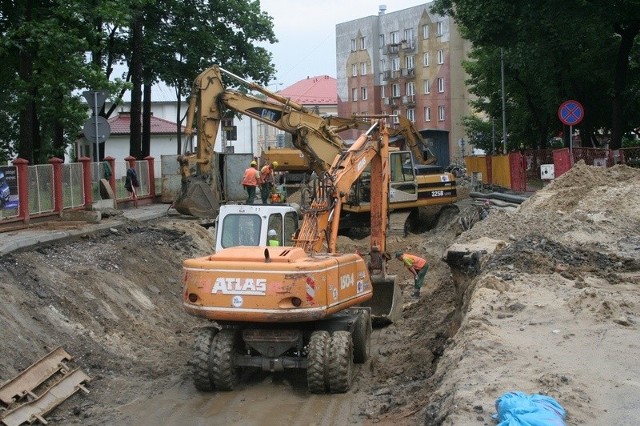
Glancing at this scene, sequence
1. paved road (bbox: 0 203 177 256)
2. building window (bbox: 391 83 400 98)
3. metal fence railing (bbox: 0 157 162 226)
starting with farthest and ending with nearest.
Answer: building window (bbox: 391 83 400 98) < metal fence railing (bbox: 0 157 162 226) < paved road (bbox: 0 203 177 256)

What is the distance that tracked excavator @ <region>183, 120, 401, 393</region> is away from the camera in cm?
1143

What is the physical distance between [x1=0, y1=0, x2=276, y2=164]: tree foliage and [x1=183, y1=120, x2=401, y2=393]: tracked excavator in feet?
44.0

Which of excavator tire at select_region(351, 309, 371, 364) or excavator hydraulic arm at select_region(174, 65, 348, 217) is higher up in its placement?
excavator hydraulic arm at select_region(174, 65, 348, 217)

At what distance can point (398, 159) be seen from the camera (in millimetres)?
26281

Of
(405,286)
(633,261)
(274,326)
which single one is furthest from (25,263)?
(633,261)

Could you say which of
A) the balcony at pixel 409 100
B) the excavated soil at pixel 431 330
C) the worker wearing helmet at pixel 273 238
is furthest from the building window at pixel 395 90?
the worker wearing helmet at pixel 273 238

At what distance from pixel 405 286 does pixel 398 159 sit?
646 cm

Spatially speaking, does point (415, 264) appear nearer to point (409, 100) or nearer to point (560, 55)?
point (560, 55)

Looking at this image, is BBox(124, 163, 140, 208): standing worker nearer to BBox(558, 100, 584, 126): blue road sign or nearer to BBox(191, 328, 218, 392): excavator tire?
BBox(558, 100, 584, 126): blue road sign

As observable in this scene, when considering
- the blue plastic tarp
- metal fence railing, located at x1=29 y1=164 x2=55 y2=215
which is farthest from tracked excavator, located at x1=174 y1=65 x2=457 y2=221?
the blue plastic tarp

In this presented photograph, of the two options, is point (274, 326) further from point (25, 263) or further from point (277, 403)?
point (25, 263)

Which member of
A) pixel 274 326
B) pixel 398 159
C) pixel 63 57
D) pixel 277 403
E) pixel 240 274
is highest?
pixel 63 57

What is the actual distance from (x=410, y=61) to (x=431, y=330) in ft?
230

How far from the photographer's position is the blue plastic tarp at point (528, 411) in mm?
6246
